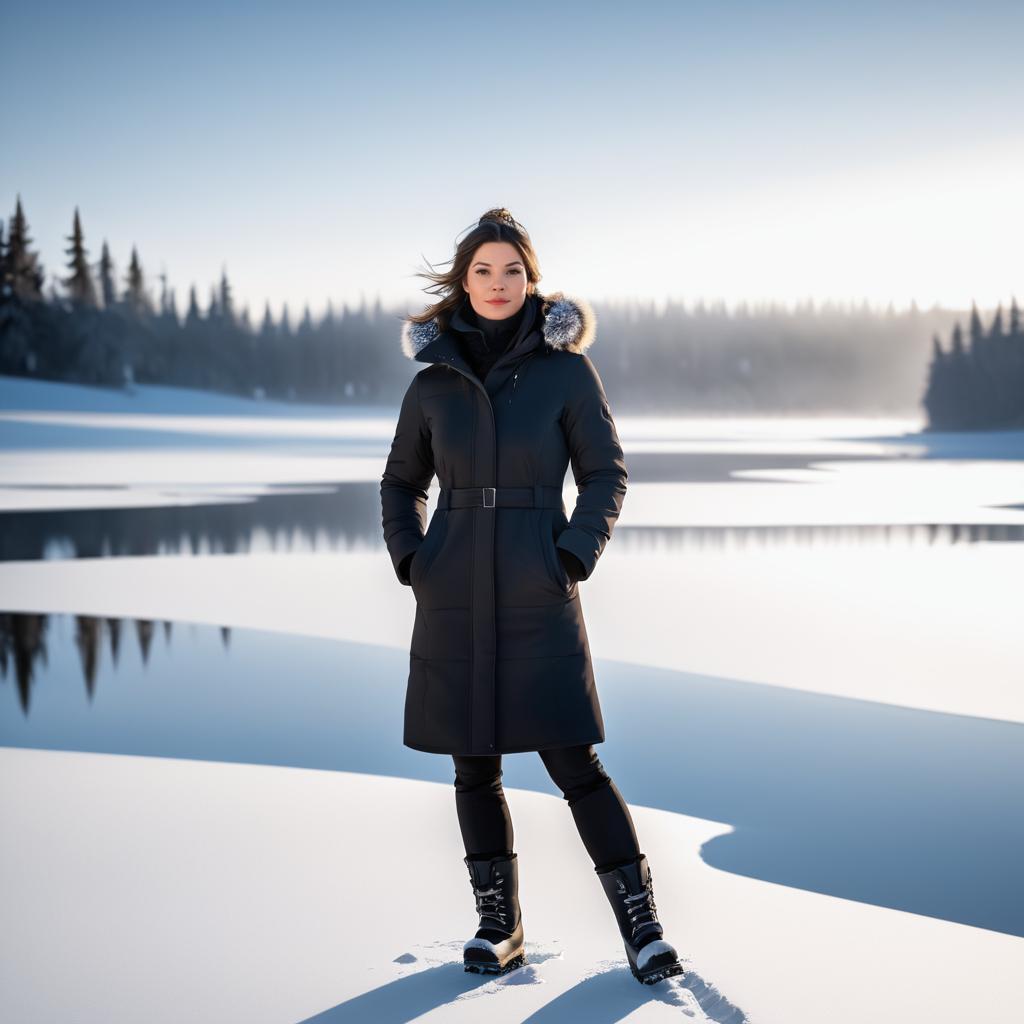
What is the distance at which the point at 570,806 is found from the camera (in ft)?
9.87

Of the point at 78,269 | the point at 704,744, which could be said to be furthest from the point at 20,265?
the point at 704,744

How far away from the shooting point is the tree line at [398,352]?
2404 inches

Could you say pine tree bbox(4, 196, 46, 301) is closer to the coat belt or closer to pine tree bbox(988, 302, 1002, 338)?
pine tree bbox(988, 302, 1002, 338)

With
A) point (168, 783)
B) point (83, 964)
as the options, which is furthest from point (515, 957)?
point (168, 783)

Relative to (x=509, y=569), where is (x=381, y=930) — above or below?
below

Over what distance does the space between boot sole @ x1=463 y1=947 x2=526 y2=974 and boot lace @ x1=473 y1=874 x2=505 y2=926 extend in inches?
3.3

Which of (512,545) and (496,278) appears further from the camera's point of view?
(496,278)

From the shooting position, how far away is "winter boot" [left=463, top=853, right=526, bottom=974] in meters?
2.91

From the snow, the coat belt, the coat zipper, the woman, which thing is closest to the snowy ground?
the snow

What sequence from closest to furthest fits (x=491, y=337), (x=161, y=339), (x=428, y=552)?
(x=428, y=552), (x=491, y=337), (x=161, y=339)

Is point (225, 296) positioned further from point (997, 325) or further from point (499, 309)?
point (499, 309)

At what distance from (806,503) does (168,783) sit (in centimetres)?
1423

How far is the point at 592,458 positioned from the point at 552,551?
0.81 feet

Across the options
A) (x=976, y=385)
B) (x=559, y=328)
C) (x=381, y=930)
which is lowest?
(x=381, y=930)
